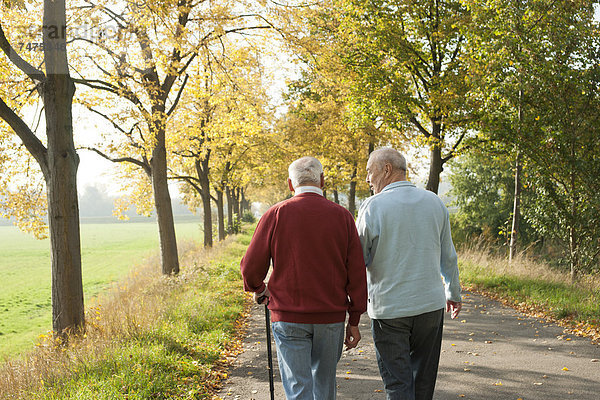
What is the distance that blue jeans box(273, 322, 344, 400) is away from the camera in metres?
3.30

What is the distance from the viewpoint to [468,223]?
115ft

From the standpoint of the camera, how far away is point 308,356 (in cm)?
335

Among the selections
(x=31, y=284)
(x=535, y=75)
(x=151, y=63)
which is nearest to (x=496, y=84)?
(x=535, y=75)

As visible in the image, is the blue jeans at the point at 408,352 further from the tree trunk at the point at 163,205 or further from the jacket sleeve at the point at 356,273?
the tree trunk at the point at 163,205

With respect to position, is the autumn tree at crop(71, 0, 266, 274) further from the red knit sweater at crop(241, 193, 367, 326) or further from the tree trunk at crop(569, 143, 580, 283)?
the tree trunk at crop(569, 143, 580, 283)

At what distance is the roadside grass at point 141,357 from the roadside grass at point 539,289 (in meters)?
5.61

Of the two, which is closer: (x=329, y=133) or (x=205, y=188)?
(x=205, y=188)

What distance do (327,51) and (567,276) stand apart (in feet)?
25.4

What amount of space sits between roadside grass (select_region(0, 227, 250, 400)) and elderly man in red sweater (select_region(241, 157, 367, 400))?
6.83 ft

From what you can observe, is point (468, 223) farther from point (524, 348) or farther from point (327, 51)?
point (524, 348)

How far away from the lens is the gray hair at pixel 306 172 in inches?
139

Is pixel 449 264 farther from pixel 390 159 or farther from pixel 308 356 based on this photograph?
pixel 308 356

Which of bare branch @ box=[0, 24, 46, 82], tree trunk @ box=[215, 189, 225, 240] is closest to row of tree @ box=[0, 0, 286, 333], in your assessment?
bare branch @ box=[0, 24, 46, 82]

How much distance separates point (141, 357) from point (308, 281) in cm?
327
